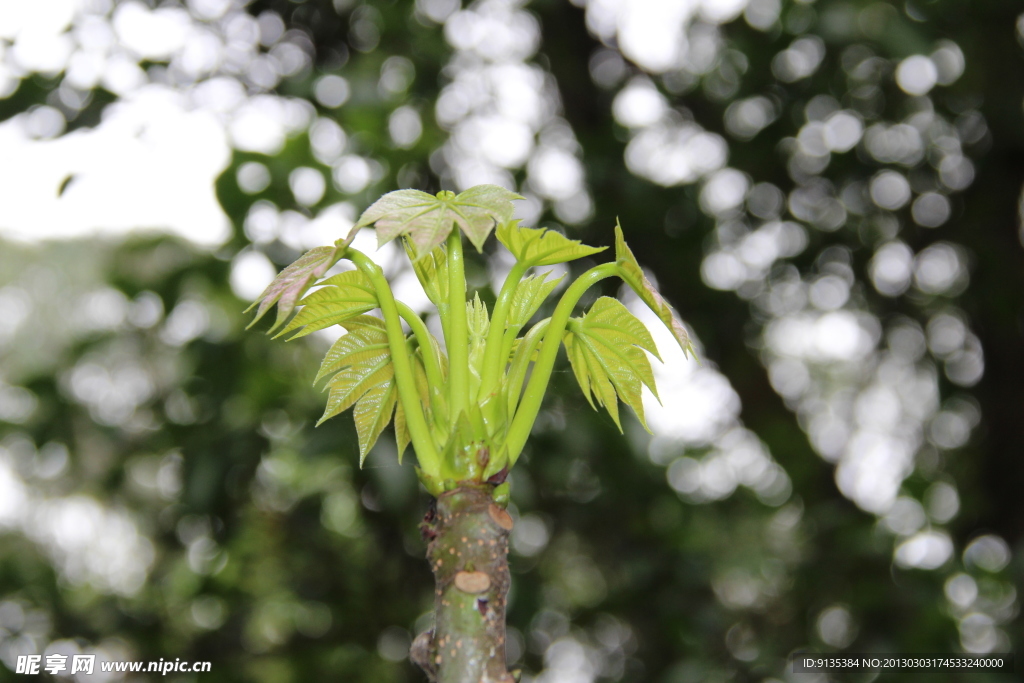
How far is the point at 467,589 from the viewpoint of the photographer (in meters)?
0.20

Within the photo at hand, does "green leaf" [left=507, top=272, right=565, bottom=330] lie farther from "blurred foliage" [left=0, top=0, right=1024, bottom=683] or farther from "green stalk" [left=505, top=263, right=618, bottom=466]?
"blurred foliage" [left=0, top=0, right=1024, bottom=683]

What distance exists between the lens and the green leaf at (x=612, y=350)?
0.23 m

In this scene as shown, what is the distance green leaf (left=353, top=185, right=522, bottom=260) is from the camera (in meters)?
0.20

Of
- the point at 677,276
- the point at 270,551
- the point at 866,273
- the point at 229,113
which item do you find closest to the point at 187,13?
the point at 229,113

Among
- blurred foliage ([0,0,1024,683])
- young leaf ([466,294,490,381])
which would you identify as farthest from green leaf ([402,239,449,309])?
blurred foliage ([0,0,1024,683])

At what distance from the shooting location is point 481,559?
202mm

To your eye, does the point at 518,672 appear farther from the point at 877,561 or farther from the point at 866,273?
the point at 866,273

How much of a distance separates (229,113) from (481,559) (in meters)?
0.90

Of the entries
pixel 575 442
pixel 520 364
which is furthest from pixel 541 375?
pixel 575 442

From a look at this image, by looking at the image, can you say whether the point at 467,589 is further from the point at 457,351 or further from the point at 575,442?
the point at 575,442

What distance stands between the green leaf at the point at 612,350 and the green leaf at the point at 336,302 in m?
0.07

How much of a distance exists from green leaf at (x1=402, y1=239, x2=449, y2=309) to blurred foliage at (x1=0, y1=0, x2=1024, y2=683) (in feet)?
1.39

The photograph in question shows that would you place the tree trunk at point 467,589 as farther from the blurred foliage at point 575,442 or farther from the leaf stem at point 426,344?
the blurred foliage at point 575,442

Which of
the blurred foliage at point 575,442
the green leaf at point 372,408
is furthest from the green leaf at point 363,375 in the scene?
the blurred foliage at point 575,442
